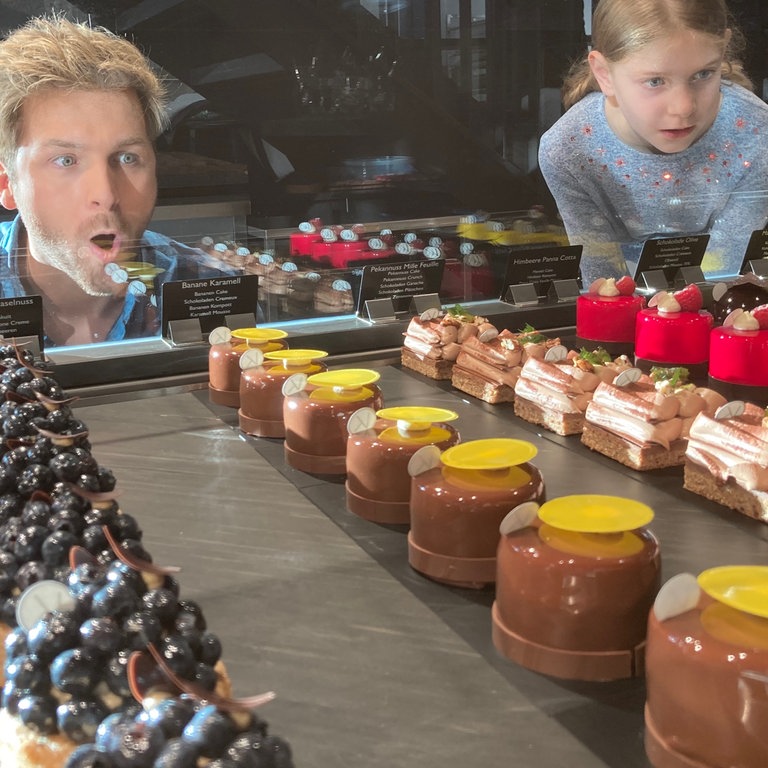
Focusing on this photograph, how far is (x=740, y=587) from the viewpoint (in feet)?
5.73

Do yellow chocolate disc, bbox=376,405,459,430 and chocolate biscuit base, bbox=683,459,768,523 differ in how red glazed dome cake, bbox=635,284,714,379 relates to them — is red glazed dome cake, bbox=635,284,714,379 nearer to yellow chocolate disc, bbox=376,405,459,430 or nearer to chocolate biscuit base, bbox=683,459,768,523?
chocolate biscuit base, bbox=683,459,768,523

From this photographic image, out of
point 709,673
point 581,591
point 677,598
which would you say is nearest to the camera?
point 709,673

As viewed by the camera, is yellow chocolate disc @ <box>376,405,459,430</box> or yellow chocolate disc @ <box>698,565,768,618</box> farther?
yellow chocolate disc @ <box>376,405,459,430</box>

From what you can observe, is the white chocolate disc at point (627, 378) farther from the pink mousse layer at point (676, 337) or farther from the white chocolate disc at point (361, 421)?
the white chocolate disc at point (361, 421)

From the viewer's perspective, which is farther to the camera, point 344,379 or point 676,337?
point 676,337

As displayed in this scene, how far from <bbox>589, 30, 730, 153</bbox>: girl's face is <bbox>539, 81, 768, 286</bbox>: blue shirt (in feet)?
0.22

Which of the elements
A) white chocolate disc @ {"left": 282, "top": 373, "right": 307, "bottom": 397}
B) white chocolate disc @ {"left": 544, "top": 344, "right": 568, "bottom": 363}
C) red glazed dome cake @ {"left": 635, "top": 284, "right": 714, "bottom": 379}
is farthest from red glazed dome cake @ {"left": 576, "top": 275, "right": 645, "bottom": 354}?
white chocolate disc @ {"left": 282, "top": 373, "right": 307, "bottom": 397}

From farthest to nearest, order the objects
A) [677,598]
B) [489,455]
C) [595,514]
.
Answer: [489,455]
[595,514]
[677,598]

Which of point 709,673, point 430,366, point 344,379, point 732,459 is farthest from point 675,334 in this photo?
point 709,673

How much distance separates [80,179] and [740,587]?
337 centimetres

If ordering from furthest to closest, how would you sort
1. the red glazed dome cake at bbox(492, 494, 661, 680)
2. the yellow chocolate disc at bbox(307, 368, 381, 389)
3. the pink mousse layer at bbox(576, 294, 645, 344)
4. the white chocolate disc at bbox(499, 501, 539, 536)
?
the pink mousse layer at bbox(576, 294, 645, 344) < the yellow chocolate disc at bbox(307, 368, 381, 389) < the white chocolate disc at bbox(499, 501, 539, 536) < the red glazed dome cake at bbox(492, 494, 661, 680)

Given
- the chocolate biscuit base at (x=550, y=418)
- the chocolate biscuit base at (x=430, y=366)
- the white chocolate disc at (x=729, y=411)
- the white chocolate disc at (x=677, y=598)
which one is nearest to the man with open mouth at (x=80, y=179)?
the chocolate biscuit base at (x=430, y=366)

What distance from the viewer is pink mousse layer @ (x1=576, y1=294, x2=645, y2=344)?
4.37 metres

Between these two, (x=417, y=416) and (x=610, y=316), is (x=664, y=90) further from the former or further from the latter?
(x=417, y=416)
